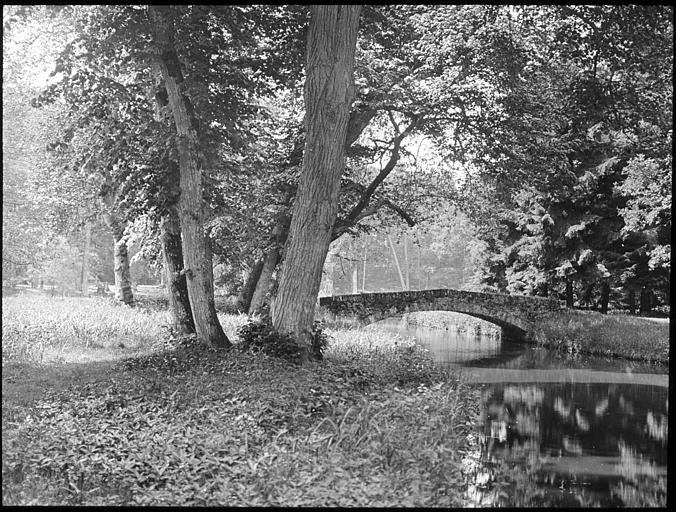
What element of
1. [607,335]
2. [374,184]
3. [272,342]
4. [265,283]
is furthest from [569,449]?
[607,335]

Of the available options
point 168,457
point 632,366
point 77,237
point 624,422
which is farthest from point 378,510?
point 77,237

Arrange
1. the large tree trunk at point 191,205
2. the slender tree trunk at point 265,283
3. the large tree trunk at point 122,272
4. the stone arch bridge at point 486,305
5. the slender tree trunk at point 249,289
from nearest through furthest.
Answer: the large tree trunk at point 191,205, the slender tree trunk at point 265,283, the slender tree trunk at point 249,289, the large tree trunk at point 122,272, the stone arch bridge at point 486,305

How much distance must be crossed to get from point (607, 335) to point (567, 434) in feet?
40.5

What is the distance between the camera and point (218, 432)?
6105mm

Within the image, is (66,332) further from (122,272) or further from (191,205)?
(122,272)

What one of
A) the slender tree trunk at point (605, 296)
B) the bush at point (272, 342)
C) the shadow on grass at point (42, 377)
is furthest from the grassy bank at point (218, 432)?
the slender tree trunk at point (605, 296)

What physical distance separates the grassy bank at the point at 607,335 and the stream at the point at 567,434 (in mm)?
796

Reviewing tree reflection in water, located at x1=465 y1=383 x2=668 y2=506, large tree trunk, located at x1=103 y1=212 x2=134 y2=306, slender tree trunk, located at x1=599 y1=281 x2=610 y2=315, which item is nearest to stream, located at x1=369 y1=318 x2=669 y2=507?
tree reflection in water, located at x1=465 y1=383 x2=668 y2=506

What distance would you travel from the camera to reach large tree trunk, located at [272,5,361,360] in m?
9.20

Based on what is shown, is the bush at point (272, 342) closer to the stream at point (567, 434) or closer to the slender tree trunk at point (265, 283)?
the stream at point (567, 434)

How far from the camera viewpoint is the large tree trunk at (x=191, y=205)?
10750mm

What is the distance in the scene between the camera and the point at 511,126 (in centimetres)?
1480

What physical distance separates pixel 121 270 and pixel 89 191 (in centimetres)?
346

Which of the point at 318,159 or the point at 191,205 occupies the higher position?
the point at 318,159
